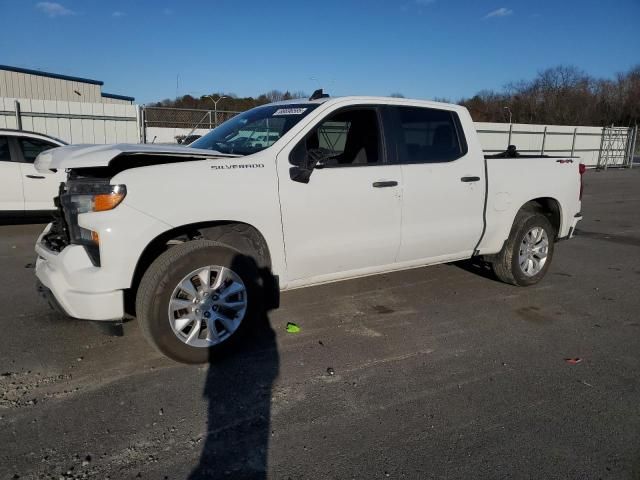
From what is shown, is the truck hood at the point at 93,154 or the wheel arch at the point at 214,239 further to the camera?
the wheel arch at the point at 214,239

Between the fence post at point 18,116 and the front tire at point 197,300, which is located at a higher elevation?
the fence post at point 18,116

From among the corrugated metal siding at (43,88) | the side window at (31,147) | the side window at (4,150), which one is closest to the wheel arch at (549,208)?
the side window at (31,147)

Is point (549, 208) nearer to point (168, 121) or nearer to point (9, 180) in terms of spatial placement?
point (9, 180)

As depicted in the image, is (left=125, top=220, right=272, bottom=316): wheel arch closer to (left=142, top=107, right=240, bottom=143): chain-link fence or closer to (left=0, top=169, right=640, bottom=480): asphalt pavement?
(left=0, top=169, right=640, bottom=480): asphalt pavement

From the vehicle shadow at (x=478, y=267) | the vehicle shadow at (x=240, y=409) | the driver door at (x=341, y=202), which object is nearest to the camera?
the vehicle shadow at (x=240, y=409)

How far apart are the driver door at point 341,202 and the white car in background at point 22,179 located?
609cm

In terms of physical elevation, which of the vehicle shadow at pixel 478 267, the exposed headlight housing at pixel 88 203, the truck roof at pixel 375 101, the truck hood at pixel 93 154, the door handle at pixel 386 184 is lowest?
the vehicle shadow at pixel 478 267

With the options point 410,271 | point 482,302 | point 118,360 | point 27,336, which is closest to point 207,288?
point 118,360

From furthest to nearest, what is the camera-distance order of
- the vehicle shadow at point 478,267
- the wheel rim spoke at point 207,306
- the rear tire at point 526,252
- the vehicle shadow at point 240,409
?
the vehicle shadow at point 478,267
the rear tire at point 526,252
the wheel rim spoke at point 207,306
the vehicle shadow at point 240,409

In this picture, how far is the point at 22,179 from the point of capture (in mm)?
8547

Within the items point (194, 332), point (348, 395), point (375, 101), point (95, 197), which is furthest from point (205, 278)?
point (375, 101)

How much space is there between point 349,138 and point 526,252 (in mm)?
2487

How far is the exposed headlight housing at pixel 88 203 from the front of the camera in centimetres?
327

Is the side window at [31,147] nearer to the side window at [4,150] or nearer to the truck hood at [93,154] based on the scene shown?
the side window at [4,150]
